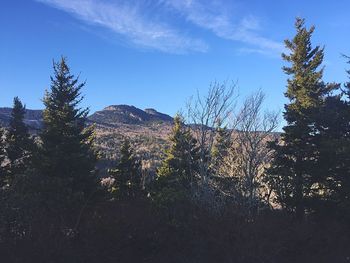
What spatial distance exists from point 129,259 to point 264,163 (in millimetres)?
18165

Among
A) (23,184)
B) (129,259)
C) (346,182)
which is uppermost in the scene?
(346,182)

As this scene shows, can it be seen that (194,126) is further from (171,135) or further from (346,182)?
(346,182)

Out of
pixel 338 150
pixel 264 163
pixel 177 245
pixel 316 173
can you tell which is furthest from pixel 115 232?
pixel 264 163

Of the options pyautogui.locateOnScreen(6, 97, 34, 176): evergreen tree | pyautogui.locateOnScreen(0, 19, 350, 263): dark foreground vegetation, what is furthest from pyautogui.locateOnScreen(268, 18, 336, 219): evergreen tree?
pyautogui.locateOnScreen(6, 97, 34, 176): evergreen tree

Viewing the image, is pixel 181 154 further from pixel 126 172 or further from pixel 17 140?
pixel 17 140

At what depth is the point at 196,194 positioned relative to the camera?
20.8 metres

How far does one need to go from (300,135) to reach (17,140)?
878 inches

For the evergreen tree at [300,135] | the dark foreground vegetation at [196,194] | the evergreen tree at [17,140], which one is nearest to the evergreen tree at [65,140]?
the dark foreground vegetation at [196,194]

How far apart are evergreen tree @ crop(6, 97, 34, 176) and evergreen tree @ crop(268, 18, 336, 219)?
62.6ft

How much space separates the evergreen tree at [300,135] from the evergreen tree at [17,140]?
19.1m

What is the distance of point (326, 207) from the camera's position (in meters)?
22.7

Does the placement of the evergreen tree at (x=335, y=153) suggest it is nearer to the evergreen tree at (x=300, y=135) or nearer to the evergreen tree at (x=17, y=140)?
the evergreen tree at (x=300, y=135)

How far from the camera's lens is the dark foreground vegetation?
47.6 feet

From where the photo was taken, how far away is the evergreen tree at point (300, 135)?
23391 mm
